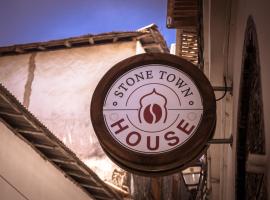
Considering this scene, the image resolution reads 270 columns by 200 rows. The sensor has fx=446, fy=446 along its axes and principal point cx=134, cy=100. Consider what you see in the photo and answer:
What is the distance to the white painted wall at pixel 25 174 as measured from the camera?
962cm

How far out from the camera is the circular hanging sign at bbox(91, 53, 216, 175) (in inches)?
169

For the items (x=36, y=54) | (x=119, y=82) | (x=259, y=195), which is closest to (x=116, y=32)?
(x=36, y=54)

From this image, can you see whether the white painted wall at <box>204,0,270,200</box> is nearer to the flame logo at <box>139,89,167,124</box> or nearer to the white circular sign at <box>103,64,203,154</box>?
the white circular sign at <box>103,64,203,154</box>

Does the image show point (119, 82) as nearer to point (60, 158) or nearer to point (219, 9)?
point (219, 9)

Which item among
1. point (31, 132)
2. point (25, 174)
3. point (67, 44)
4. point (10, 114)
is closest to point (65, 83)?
point (67, 44)

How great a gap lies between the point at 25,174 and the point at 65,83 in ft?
22.0

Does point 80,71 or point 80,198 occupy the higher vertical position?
point 80,71

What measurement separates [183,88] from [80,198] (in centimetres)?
838

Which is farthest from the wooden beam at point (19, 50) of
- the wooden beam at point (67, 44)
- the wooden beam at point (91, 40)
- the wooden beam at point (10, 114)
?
the wooden beam at point (10, 114)

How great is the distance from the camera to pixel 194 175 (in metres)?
16.0

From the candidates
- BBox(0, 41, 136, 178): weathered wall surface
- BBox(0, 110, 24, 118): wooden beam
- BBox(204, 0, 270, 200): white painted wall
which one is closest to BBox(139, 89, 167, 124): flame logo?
BBox(204, 0, 270, 200): white painted wall

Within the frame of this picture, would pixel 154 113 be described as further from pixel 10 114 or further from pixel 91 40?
pixel 91 40

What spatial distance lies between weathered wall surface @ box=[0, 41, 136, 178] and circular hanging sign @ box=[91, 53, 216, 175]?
34.3 ft

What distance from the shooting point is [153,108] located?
4.69m
